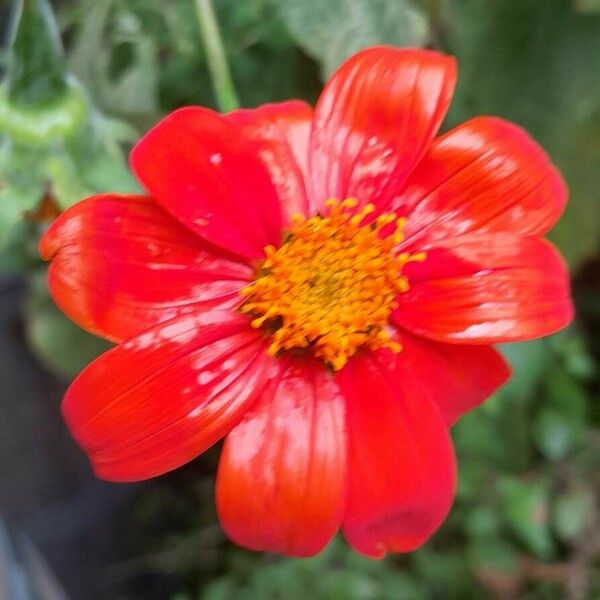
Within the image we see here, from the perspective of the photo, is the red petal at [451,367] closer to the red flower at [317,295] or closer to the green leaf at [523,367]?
the red flower at [317,295]

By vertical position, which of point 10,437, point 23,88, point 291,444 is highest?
point 23,88

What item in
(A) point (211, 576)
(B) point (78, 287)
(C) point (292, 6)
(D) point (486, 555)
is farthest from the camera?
(A) point (211, 576)

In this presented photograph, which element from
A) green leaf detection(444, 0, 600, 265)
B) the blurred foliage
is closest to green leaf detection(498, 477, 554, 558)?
the blurred foliage

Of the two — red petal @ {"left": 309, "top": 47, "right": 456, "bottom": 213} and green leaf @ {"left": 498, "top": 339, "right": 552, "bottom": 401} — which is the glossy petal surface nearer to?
red petal @ {"left": 309, "top": 47, "right": 456, "bottom": 213}

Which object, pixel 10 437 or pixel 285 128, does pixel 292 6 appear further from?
pixel 10 437

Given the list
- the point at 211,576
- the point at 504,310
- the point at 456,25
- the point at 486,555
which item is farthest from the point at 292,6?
the point at 211,576

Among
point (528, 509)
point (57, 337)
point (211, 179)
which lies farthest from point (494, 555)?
point (211, 179)

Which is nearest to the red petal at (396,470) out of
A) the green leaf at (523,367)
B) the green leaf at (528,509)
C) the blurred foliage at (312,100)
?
the blurred foliage at (312,100)
